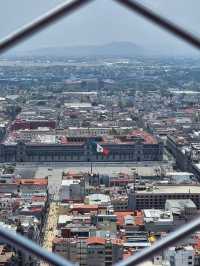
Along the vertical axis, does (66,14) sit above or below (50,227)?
above

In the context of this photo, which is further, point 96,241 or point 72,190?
point 72,190

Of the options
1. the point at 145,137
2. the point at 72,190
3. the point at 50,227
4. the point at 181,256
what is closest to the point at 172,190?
the point at 72,190

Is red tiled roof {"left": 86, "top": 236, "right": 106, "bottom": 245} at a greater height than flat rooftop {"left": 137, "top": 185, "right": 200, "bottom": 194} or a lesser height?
greater

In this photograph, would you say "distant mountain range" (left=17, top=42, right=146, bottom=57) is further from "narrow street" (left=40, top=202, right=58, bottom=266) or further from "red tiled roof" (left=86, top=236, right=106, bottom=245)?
"red tiled roof" (left=86, top=236, right=106, bottom=245)

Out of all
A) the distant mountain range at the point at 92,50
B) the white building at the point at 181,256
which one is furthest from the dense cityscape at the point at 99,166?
the distant mountain range at the point at 92,50

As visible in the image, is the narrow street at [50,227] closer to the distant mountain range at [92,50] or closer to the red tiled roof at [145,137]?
the red tiled roof at [145,137]

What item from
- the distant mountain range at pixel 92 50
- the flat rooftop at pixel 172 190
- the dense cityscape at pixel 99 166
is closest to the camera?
the dense cityscape at pixel 99 166

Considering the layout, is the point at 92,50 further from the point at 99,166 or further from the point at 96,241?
the point at 96,241

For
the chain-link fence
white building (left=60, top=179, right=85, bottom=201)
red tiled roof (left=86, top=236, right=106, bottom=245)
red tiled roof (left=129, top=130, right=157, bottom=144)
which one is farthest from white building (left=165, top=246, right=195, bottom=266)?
red tiled roof (left=129, top=130, right=157, bottom=144)

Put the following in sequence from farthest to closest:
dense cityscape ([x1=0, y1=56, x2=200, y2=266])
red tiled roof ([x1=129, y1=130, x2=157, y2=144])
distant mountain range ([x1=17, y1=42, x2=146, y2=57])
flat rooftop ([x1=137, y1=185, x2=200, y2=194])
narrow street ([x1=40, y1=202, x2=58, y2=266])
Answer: distant mountain range ([x1=17, y1=42, x2=146, y2=57])
red tiled roof ([x1=129, y1=130, x2=157, y2=144])
flat rooftop ([x1=137, y1=185, x2=200, y2=194])
narrow street ([x1=40, y1=202, x2=58, y2=266])
dense cityscape ([x1=0, y1=56, x2=200, y2=266])
